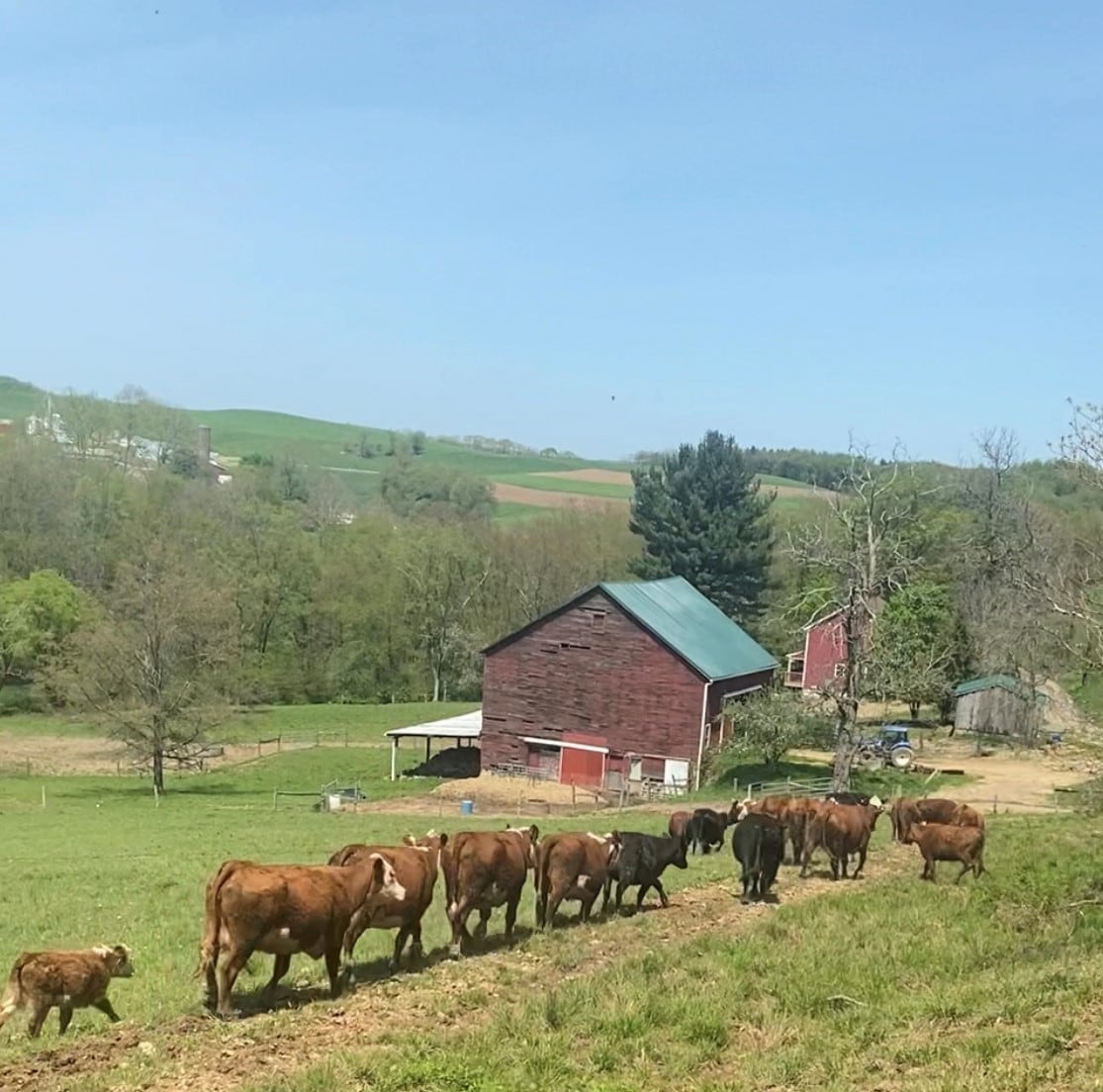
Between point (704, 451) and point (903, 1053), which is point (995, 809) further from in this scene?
point (704, 451)

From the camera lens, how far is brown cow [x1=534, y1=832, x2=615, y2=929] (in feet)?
50.7

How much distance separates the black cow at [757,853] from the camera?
17.5m

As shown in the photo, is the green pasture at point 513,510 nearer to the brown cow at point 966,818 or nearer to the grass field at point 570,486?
the grass field at point 570,486

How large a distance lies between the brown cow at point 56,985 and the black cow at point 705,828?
14966 millimetres

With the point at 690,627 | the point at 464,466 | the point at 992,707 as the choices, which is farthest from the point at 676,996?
the point at 464,466

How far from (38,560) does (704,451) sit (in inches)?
1705

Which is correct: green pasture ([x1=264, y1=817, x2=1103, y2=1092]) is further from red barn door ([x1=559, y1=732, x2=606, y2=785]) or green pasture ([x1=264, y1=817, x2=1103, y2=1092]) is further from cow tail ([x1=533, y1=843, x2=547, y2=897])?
red barn door ([x1=559, y1=732, x2=606, y2=785])

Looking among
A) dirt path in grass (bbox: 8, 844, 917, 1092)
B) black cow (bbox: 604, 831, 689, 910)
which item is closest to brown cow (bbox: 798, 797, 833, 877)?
black cow (bbox: 604, 831, 689, 910)

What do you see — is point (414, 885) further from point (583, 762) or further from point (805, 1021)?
point (583, 762)

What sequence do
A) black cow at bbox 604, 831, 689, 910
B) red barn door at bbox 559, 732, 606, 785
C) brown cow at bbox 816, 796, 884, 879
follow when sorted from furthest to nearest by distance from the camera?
red barn door at bbox 559, 732, 606, 785
brown cow at bbox 816, 796, 884, 879
black cow at bbox 604, 831, 689, 910

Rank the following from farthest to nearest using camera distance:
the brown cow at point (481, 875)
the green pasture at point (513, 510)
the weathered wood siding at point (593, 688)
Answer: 1. the green pasture at point (513, 510)
2. the weathered wood siding at point (593, 688)
3. the brown cow at point (481, 875)

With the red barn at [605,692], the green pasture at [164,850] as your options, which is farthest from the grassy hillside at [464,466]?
the green pasture at [164,850]

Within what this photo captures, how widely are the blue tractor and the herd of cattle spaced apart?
2543 cm

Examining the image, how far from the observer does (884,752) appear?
4716cm
